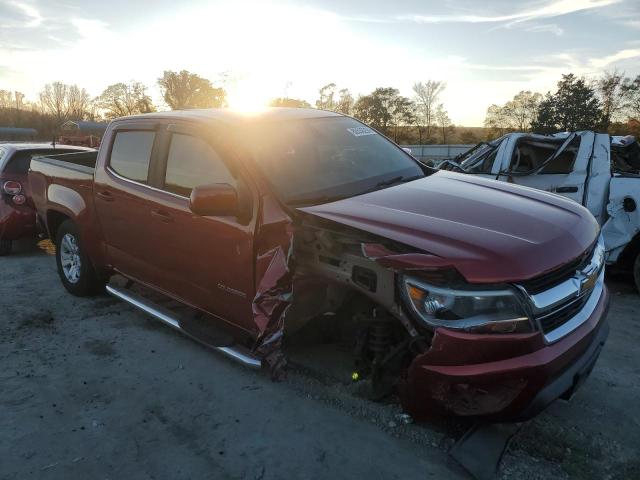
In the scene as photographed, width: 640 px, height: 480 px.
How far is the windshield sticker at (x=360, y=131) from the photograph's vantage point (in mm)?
4203

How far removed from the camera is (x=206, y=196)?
3.13 meters

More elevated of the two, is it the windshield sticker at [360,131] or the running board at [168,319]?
the windshield sticker at [360,131]

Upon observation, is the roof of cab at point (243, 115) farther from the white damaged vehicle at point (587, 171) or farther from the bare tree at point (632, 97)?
the bare tree at point (632, 97)

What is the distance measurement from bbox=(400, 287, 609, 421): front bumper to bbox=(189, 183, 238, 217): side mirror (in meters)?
1.45

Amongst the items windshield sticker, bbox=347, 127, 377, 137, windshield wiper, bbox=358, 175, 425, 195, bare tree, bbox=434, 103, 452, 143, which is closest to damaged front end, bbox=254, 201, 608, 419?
windshield wiper, bbox=358, 175, 425, 195

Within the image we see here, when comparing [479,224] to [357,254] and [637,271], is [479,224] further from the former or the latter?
[637,271]

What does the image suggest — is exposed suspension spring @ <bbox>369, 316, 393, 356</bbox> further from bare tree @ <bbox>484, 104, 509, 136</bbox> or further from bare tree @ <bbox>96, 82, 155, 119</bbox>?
bare tree @ <bbox>96, 82, 155, 119</bbox>

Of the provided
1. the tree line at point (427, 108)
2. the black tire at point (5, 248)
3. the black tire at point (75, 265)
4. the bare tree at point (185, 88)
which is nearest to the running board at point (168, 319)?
the black tire at point (75, 265)

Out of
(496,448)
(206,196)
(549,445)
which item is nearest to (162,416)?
(206,196)

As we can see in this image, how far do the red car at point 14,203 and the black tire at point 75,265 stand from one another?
227 centimetres

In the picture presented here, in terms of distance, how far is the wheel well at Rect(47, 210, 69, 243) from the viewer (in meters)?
5.51

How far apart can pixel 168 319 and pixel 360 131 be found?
85.8 inches

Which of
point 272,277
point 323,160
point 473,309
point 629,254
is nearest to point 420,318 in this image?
point 473,309

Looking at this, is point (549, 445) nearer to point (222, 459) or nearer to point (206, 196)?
point (222, 459)
